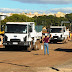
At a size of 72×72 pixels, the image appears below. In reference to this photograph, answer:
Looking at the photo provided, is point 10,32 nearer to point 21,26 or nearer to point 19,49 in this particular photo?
point 21,26

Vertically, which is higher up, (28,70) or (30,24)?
(30,24)

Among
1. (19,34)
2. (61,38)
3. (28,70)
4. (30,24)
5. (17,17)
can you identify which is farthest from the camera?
(17,17)

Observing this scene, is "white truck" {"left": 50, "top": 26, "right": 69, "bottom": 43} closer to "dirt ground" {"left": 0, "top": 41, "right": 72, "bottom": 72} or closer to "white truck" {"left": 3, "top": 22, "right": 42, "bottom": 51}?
"white truck" {"left": 3, "top": 22, "right": 42, "bottom": 51}

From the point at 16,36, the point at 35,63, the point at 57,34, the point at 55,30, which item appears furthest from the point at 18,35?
the point at 55,30

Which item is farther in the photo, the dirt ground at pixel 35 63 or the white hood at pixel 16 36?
the white hood at pixel 16 36

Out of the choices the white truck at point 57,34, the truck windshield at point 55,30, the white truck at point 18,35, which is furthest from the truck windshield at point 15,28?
the truck windshield at point 55,30

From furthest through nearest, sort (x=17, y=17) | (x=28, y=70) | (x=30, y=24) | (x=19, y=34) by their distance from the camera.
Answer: (x=17, y=17) → (x=30, y=24) → (x=19, y=34) → (x=28, y=70)

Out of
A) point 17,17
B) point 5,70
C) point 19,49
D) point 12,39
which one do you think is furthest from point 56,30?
point 17,17

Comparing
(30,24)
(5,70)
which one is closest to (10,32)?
(30,24)

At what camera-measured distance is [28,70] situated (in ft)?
41.2

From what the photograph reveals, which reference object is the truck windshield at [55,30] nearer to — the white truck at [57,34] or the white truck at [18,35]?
the white truck at [57,34]

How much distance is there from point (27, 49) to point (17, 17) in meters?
102

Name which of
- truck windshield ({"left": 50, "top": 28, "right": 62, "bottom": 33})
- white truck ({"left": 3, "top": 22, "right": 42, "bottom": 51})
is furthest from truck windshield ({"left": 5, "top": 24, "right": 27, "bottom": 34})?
truck windshield ({"left": 50, "top": 28, "right": 62, "bottom": 33})

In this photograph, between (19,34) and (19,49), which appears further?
(19,49)
